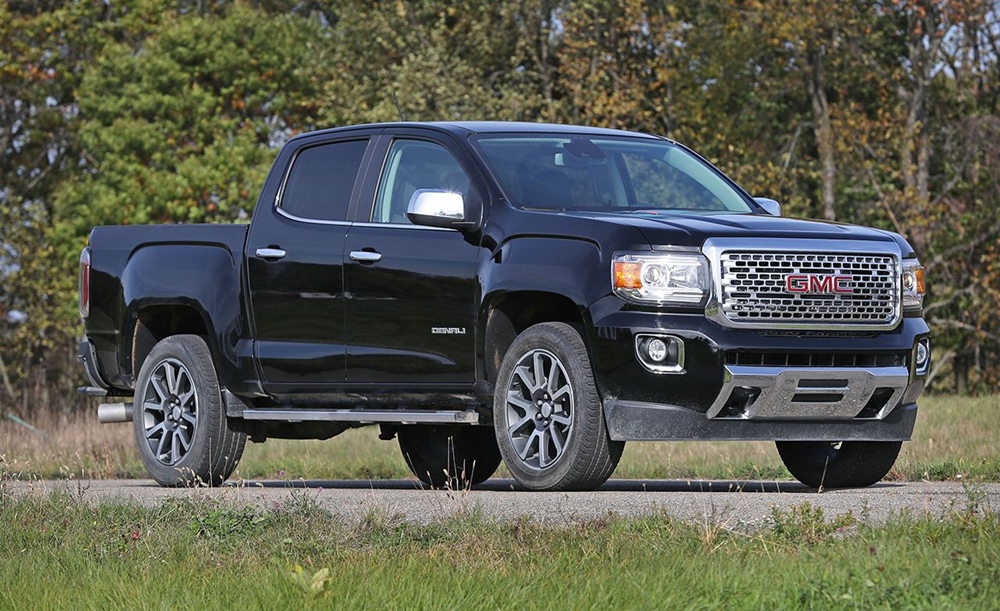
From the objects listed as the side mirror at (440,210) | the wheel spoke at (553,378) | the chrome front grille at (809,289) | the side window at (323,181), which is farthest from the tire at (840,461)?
the side window at (323,181)

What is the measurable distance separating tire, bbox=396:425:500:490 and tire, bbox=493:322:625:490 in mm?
2092

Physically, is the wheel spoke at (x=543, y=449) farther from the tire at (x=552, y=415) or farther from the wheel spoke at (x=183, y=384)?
the wheel spoke at (x=183, y=384)

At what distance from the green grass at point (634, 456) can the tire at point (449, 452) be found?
122 centimetres

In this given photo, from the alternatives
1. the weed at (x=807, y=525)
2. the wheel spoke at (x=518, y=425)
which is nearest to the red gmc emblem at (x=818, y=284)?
the wheel spoke at (x=518, y=425)

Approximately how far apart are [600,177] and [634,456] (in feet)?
15.1

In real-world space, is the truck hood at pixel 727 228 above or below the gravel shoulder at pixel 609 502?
above

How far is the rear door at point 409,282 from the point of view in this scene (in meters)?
9.49

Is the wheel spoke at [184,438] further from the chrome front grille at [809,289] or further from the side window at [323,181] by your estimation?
the chrome front grille at [809,289]

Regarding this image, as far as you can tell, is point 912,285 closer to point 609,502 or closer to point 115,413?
point 609,502

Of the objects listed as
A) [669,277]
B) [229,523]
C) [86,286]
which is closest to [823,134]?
[86,286]

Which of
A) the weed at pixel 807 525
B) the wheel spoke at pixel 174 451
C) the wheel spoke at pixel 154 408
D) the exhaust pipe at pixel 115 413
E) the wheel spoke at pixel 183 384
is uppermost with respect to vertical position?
the weed at pixel 807 525

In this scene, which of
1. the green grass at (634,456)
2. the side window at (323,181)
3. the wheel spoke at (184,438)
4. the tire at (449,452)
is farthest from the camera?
the green grass at (634,456)

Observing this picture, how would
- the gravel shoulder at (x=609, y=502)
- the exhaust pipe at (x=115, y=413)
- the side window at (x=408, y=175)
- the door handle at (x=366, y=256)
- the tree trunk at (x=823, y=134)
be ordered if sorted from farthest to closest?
the tree trunk at (x=823, y=134) → the exhaust pipe at (x=115, y=413) → the side window at (x=408, y=175) → the door handle at (x=366, y=256) → the gravel shoulder at (x=609, y=502)

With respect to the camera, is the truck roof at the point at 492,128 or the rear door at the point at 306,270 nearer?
the truck roof at the point at 492,128
